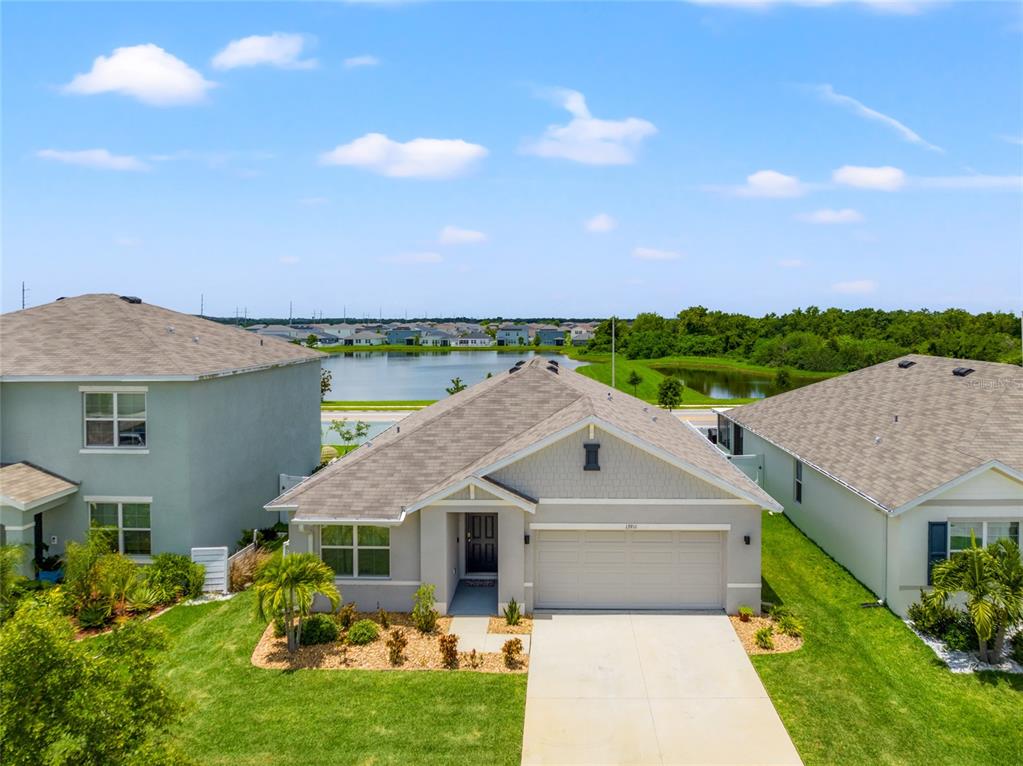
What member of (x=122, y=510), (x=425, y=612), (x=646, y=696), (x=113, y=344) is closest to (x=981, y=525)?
(x=646, y=696)

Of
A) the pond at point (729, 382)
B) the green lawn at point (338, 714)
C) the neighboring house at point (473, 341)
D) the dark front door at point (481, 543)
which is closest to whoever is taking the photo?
the green lawn at point (338, 714)

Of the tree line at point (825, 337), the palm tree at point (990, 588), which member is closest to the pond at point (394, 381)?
the tree line at point (825, 337)

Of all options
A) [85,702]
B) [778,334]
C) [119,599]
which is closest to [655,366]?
[778,334]

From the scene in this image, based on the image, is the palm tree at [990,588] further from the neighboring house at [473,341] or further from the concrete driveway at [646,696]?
the neighboring house at [473,341]

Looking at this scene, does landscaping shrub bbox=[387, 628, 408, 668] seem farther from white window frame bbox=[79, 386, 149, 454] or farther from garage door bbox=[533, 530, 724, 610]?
white window frame bbox=[79, 386, 149, 454]

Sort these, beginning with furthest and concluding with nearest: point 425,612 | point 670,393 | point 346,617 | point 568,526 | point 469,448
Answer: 1. point 670,393
2. point 469,448
3. point 568,526
4. point 346,617
5. point 425,612

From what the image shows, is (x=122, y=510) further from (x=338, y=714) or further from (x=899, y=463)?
(x=899, y=463)
